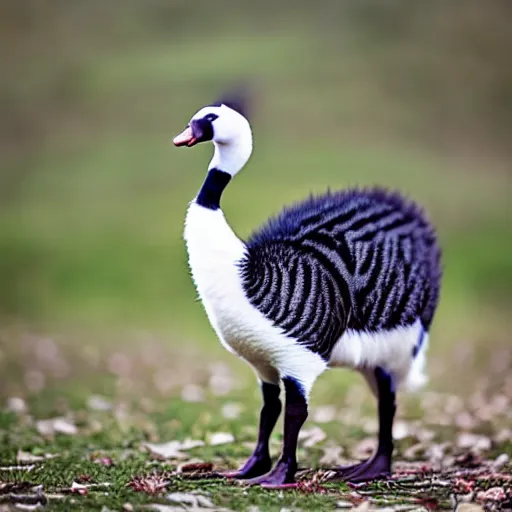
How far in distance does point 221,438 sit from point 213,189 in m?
1.77

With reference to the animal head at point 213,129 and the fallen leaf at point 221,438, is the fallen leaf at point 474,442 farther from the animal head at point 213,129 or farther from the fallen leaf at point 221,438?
the animal head at point 213,129

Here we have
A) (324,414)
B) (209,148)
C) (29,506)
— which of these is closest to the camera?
(29,506)

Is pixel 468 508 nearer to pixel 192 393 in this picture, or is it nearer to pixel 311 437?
pixel 311 437

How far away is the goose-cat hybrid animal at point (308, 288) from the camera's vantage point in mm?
3535

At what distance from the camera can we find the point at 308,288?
12.2 ft

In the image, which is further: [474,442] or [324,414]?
[324,414]

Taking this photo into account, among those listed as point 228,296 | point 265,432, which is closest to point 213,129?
point 228,296

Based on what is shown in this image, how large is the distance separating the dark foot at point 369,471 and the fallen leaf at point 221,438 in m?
0.93

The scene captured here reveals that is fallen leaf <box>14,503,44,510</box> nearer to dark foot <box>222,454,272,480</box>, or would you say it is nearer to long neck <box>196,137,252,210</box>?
dark foot <box>222,454,272,480</box>

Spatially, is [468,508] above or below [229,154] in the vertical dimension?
below

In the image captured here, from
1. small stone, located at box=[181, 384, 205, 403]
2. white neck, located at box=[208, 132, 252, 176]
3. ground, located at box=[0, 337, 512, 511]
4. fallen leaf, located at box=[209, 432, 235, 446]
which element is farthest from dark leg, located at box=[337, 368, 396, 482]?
small stone, located at box=[181, 384, 205, 403]

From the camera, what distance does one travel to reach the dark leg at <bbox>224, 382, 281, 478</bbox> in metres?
3.89

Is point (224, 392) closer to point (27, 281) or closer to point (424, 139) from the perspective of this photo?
point (27, 281)

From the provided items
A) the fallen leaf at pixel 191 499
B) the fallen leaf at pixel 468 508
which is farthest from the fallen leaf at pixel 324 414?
the fallen leaf at pixel 191 499
